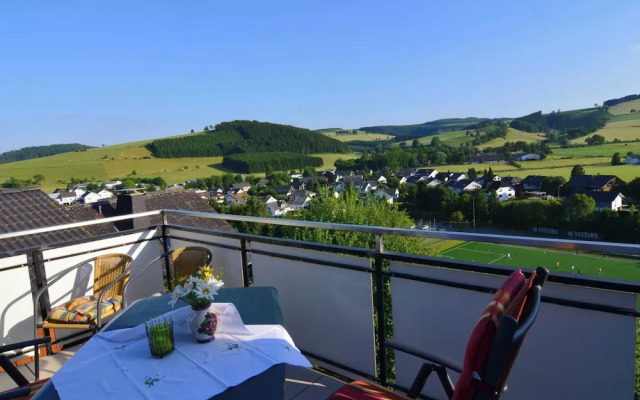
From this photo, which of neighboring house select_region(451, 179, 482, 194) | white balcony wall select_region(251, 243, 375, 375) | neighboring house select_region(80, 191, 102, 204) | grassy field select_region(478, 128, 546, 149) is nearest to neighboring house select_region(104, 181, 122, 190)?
neighboring house select_region(80, 191, 102, 204)

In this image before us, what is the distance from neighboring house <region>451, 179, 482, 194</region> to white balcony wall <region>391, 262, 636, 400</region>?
1544 inches

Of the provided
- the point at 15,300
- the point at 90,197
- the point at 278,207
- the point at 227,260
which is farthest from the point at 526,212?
the point at 90,197

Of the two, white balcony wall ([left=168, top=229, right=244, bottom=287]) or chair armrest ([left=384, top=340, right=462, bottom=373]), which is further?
white balcony wall ([left=168, top=229, right=244, bottom=287])

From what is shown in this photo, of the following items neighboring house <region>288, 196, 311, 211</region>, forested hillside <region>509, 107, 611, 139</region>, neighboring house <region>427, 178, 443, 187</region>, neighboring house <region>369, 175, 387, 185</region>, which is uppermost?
forested hillside <region>509, 107, 611, 139</region>

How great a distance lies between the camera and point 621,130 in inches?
1859

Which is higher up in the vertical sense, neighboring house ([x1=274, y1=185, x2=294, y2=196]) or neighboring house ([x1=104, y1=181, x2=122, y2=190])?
neighboring house ([x1=104, y1=181, x2=122, y2=190])

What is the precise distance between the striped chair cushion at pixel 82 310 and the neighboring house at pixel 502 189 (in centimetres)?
3618

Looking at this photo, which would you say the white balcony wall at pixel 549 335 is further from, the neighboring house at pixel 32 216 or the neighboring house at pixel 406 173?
the neighboring house at pixel 406 173

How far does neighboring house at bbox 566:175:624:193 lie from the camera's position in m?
29.4

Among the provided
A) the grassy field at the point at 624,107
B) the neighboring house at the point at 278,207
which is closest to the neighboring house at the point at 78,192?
the neighboring house at the point at 278,207

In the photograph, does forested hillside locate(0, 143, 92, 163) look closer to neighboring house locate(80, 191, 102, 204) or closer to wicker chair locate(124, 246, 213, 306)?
neighboring house locate(80, 191, 102, 204)

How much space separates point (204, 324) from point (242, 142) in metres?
75.7

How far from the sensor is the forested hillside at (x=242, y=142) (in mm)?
72375

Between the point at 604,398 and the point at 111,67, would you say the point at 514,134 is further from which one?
the point at 604,398
